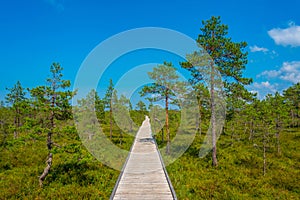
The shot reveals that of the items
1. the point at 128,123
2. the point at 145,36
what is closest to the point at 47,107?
the point at 145,36

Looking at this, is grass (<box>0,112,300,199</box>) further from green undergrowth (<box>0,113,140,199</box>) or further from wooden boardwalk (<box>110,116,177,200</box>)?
wooden boardwalk (<box>110,116,177,200</box>)

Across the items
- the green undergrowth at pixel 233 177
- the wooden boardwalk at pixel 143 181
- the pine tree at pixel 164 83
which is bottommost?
the green undergrowth at pixel 233 177

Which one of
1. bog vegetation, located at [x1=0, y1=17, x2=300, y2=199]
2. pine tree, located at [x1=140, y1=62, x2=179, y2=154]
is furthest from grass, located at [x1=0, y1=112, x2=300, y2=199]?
pine tree, located at [x1=140, y1=62, x2=179, y2=154]

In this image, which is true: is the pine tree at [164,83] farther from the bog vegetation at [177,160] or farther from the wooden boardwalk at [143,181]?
the wooden boardwalk at [143,181]

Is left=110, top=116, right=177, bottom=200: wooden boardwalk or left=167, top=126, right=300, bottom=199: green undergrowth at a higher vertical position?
left=110, top=116, right=177, bottom=200: wooden boardwalk

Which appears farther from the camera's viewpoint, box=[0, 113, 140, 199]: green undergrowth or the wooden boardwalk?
box=[0, 113, 140, 199]: green undergrowth

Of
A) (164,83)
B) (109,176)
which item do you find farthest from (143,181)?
(164,83)

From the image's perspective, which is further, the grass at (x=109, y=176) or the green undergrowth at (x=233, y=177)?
the green undergrowth at (x=233, y=177)

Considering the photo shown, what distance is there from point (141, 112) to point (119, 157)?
37103mm

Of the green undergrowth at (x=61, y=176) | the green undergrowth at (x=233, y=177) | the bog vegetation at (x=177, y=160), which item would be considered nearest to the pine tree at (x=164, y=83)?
the bog vegetation at (x=177, y=160)

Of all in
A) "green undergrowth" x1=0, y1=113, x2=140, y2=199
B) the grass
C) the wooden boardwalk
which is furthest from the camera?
the grass

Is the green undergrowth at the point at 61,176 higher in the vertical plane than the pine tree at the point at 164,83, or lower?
lower

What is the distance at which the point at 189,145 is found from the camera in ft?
78.9

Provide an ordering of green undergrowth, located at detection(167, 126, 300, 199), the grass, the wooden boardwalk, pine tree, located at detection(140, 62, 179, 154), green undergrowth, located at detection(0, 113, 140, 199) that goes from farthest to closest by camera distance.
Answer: pine tree, located at detection(140, 62, 179, 154)
green undergrowth, located at detection(167, 126, 300, 199)
the grass
green undergrowth, located at detection(0, 113, 140, 199)
the wooden boardwalk
